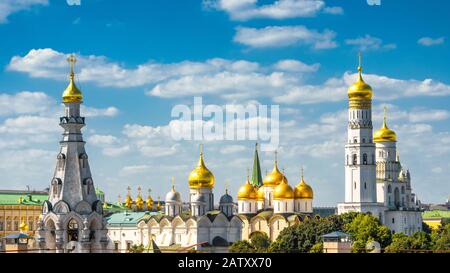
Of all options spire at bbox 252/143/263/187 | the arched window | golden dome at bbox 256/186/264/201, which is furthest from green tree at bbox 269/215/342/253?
spire at bbox 252/143/263/187

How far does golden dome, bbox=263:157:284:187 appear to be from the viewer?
270 ft

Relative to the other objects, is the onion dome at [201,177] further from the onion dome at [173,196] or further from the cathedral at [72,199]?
the cathedral at [72,199]

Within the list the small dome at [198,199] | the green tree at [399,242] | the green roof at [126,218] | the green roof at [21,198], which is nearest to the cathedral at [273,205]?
the small dome at [198,199]

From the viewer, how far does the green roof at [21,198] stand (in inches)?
3664

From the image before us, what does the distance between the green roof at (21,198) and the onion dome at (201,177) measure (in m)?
19.5

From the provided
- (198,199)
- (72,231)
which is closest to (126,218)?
(198,199)

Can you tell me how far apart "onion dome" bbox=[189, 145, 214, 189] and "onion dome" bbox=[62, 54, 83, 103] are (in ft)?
96.2

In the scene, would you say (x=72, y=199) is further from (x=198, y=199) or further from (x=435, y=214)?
(x=435, y=214)

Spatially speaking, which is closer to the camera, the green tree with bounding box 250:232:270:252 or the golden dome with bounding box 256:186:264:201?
the green tree with bounding box 250:232:270:252

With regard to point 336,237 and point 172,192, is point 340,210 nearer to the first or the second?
point 172,192

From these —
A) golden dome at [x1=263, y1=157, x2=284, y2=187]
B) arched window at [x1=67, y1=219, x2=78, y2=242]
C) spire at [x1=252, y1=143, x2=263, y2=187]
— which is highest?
spire at [x1=252, y1=143, x2=263, y2=187]

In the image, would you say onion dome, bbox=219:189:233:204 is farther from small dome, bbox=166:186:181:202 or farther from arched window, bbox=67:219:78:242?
arched window, bbox=67:219:78:242

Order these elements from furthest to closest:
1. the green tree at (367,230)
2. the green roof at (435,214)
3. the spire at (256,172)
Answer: the green roof at (435,214)
the spire at (256,172)
the green tree at (367,230)

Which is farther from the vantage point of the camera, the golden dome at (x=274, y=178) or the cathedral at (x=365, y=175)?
the golden dome at (x=274, y=178)
